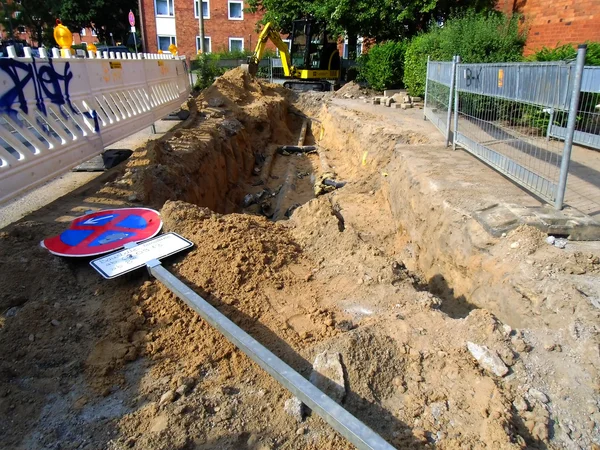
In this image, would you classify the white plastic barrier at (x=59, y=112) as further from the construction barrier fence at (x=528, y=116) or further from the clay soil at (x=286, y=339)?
the construction barrier fence at (x=528, y=116)

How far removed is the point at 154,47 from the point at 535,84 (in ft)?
119

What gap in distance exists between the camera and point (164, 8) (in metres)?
34.4

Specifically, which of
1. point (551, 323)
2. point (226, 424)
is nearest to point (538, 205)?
point (551, 323)

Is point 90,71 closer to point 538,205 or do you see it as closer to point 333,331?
point 333,331

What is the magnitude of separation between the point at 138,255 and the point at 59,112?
3.38 metres

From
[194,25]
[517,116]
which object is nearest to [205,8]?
[194,25]

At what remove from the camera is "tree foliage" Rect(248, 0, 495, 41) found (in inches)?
654

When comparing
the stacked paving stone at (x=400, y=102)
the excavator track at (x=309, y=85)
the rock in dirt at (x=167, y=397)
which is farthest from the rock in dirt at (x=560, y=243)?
the excavator track at (x=309, y=85)

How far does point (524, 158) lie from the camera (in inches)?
208

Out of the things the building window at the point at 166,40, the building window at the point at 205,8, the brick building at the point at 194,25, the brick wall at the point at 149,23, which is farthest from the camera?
the building window at the point at 166,40

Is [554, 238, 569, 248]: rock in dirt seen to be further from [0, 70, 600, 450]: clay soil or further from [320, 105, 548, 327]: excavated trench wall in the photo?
[320, 105, 548, 327]: excavated trench wall

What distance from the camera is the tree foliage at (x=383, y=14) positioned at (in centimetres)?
1661

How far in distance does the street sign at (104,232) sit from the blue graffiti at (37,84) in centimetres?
176

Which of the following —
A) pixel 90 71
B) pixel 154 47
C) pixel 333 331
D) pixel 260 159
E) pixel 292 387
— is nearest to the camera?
pixel 292 387
